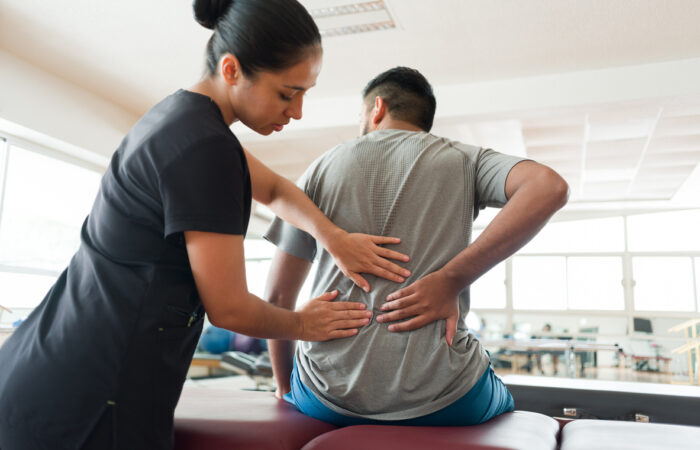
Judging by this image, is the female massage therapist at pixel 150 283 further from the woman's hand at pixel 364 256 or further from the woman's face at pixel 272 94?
the woman's hand at pixel 364 256

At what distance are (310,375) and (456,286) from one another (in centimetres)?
38

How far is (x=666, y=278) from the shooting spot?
10883 millimetres

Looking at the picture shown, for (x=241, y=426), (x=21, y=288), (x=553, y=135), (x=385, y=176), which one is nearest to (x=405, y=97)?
(x=385, y=176)

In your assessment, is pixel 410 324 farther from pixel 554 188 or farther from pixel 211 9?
pixel 211 9

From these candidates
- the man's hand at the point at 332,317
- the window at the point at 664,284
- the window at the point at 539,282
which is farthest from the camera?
the window at the point at 539,282

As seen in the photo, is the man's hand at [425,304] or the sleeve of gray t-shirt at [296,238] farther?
the sleeve of gray t-shirt at [296,238]

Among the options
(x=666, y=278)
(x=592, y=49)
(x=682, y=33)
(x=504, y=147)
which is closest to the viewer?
(x=682, y=33)

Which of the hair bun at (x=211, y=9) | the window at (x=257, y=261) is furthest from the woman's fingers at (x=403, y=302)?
the window at (x=257, y=261)

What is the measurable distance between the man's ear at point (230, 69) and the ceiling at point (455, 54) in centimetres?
352

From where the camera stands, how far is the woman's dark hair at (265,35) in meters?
0.93

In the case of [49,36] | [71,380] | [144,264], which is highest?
[49,36]

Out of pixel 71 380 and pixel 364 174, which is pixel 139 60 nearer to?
pixel 364 174

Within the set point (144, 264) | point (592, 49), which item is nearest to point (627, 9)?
point (592, 49)

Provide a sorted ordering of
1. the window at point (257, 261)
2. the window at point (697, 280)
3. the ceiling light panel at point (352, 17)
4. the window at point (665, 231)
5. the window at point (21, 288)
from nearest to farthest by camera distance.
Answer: the ceiling light panel at point (352, 17)
the window at point (21, 288)
the window at point (697, 280)
the window at point (665, 231)
the window at point (257, 261)
